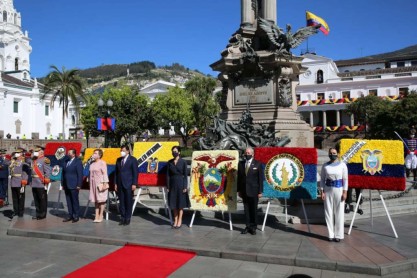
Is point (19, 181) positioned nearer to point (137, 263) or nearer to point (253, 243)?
point (137, 263)

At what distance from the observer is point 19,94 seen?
67.0 metres

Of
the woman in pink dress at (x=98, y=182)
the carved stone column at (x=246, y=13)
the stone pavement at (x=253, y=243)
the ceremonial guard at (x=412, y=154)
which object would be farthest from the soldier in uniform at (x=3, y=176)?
the ceremonial guard at (x=412, y=154)

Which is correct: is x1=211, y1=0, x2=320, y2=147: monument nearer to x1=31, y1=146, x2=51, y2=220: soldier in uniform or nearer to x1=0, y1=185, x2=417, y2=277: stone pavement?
x1=0, y1=185, x2=417, y2=277: stone pavement

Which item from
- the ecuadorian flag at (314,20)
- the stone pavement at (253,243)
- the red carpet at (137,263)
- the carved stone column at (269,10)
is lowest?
the red carpet at (137,263)

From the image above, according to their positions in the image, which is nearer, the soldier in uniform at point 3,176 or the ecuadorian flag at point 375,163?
the ecuadorian flag at point 375,163

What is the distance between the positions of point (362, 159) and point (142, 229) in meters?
5.22

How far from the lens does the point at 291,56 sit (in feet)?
45.5

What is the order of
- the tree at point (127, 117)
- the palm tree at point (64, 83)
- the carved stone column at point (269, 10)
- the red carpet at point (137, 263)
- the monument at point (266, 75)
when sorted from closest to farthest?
the red carpet at point (137, 263) < the monument at point (266, 75) < the carved stone column at point (269, 10) < the tree at point (127, 117) < the palm tree at point (64, 83)

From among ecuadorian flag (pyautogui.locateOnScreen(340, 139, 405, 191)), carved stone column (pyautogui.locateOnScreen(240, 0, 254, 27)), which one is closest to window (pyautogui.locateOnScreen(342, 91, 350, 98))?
carved stone column (pyautogui.locateOnScreen(240, 0, 254, 27))

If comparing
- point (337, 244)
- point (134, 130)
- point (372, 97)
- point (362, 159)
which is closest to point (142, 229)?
point (337, 244)

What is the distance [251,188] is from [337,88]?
61743mm

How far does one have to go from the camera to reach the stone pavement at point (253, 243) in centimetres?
609

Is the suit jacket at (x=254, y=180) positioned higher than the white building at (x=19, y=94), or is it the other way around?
the white building at (x=19, y=94)

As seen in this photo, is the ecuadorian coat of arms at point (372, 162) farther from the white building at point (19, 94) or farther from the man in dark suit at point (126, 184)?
the white building at point (19, 94)
